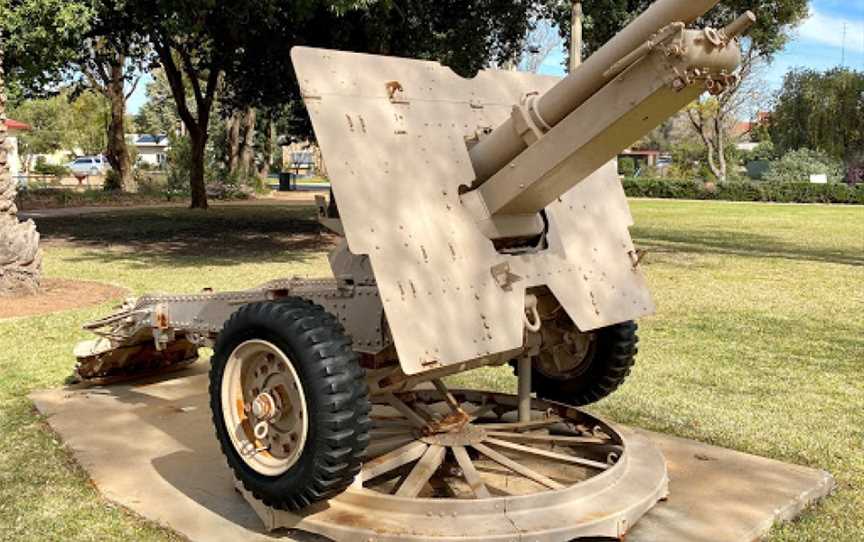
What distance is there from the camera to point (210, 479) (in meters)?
4.20

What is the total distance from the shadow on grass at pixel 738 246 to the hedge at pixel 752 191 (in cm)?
1854

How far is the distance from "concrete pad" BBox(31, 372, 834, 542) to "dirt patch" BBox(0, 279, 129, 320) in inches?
150

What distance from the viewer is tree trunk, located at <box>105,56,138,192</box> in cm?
2883

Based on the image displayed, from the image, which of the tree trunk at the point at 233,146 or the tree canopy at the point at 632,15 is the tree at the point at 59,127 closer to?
the tree trunk at the point at 233,146

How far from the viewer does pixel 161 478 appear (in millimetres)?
4230

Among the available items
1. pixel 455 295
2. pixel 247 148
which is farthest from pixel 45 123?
pixel 455 295

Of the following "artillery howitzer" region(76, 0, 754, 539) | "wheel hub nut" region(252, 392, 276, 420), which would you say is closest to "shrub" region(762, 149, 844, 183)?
"artillery howitzer" region(76, 0, 754, 539)

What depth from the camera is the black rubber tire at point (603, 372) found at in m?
4.62

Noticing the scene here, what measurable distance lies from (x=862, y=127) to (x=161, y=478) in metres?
51.2

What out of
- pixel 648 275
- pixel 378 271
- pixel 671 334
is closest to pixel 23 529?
pixel 378 271

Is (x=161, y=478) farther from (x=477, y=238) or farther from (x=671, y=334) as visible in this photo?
(x=671, y=334)

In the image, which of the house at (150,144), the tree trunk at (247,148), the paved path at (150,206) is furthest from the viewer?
the house at (150,144)

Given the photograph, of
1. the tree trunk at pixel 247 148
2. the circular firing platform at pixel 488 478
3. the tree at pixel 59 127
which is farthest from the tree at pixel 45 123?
the circular firing platform at pixel 488 478

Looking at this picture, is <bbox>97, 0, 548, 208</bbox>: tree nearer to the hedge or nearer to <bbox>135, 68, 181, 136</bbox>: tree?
the hedge
